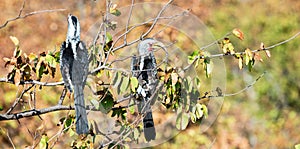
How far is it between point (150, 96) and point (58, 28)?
625cm

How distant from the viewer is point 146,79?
3.44 metres

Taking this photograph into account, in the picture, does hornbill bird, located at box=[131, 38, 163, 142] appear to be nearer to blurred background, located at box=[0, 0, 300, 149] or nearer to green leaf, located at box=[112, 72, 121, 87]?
green leaf, located at box=[112, 72, 121, 87]

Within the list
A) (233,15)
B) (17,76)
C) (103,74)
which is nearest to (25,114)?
(17,76)

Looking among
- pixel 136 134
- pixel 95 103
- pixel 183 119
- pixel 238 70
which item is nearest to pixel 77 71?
pixel 95 103

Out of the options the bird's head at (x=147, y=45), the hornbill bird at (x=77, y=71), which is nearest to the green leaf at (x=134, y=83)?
the hornbill bird at (x=77, y=71)

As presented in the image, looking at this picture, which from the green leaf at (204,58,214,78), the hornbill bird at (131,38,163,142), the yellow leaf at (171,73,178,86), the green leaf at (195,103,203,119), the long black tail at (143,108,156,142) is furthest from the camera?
the long black tail at (143,108,156,142)

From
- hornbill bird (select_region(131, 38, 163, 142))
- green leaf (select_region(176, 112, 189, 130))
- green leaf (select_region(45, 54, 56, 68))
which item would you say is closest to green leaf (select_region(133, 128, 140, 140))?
hornbill bird (select_region(131, 38, 163, 142))

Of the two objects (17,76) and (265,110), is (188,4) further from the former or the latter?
(17,76)

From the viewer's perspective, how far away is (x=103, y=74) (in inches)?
136

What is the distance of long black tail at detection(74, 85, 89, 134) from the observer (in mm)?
3082

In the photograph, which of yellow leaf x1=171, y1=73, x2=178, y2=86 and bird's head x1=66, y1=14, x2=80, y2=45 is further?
bird's head x1=66, y1=14, x2=80, y2=45

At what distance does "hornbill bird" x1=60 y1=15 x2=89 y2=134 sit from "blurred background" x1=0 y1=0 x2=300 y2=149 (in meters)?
4.46

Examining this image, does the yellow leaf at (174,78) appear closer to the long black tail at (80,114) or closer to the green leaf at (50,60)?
the long black tail at (80,114)

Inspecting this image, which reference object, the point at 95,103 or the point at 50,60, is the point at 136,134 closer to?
the point at 95,103
